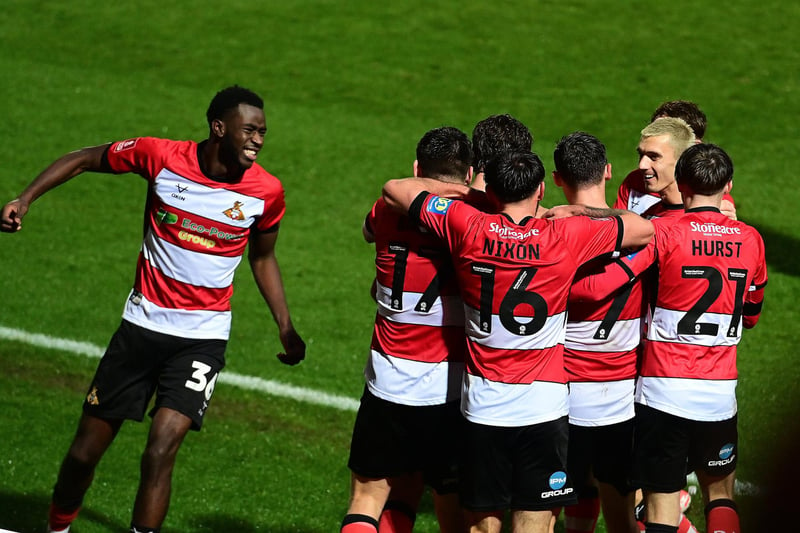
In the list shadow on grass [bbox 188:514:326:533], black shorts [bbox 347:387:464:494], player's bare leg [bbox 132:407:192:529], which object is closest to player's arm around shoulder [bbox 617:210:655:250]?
black shorts [bbox 347:387:464:494]

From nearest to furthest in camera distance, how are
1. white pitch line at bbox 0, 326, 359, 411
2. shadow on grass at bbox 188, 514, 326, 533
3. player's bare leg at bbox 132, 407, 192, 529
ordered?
player's bare leg at bbox 132, 407, 192, 529 → shadow on grass at bbox 188, 514, 326, 533 → white pitch line at bbox 0, 326, 359, 411

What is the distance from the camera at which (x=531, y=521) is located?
4.27m

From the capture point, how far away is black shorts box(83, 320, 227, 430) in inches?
206

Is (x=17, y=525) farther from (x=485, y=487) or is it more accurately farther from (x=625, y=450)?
(x=625, y=450)

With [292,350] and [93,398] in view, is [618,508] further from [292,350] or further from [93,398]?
[93,398]

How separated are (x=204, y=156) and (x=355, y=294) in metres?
5.02

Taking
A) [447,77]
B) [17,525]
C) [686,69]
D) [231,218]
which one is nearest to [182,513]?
[17,525]

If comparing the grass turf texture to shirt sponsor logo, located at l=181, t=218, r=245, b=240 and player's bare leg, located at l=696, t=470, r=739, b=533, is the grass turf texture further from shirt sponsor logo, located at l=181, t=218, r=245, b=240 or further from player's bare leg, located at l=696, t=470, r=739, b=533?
shirt sponsor logo, located at l=181, t=218, r=245, b=240

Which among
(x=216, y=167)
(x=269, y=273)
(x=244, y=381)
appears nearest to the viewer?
(x=216, y=167)

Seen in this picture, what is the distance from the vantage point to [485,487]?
14.0 feet

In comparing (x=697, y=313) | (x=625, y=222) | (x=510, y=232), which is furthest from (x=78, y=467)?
(x=697, y=313)

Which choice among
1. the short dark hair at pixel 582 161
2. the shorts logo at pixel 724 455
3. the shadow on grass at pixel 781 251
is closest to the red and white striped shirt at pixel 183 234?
the short dark hair at pixel 582 161

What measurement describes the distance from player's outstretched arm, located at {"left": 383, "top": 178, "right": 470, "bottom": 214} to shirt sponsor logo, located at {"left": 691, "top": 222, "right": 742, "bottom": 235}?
1.03 metres

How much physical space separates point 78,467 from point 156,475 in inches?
19.0
